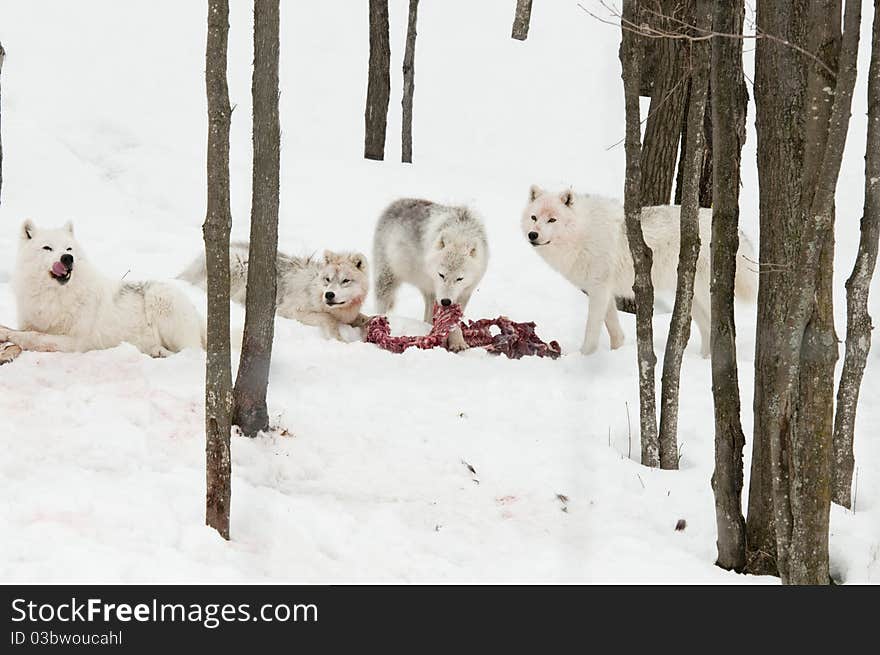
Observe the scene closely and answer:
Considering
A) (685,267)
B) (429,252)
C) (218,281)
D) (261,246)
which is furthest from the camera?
(429,252)

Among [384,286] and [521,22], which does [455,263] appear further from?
[521,22]

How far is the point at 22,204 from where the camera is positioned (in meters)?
9.88

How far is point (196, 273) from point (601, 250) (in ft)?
Result: 10.9

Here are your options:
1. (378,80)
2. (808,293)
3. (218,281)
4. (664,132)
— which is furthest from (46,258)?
(378,80)

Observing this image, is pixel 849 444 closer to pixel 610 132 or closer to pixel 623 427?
pixel 623 427

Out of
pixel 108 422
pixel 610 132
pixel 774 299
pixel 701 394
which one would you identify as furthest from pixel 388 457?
pixel 610 132

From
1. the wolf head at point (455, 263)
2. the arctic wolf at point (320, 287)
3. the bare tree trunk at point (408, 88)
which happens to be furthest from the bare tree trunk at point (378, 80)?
the arctic wolf at point (320, 287)

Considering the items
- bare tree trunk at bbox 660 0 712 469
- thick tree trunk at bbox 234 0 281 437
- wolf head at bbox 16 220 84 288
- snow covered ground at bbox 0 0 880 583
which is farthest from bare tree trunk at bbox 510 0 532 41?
thick tree trunk at bbox 234 0 281 437

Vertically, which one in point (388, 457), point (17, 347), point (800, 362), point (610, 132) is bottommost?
point (388, 457)

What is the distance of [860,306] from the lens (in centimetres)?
441

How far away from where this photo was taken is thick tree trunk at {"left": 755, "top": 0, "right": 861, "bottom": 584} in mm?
3393

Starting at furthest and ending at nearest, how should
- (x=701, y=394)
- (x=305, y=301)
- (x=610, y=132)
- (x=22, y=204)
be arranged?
(x=610, y=132) < (x=22, y=204) < (x=305, y=301) < (x=701, y=394)

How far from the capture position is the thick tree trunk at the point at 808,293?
3.39 meters

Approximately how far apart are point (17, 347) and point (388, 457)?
2240mm
